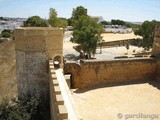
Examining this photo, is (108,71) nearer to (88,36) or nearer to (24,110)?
(24,110)

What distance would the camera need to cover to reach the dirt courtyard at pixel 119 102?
12.6m

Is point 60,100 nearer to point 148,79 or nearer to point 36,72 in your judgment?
point 36,72

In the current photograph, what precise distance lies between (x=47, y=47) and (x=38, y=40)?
0.66 meters

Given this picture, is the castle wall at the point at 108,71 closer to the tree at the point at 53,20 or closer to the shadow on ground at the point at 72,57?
the shadow on ground at the point at 72,57

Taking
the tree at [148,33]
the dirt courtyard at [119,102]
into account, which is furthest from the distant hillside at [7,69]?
the tree at [148,33]

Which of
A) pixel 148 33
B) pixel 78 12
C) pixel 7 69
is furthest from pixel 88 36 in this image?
pixel 78 12

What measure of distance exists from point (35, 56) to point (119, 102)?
550 centimetres

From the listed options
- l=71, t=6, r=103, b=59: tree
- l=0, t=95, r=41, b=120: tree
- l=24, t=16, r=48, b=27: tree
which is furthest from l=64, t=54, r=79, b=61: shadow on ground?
l=0, t=95, r=41, b=120: tree

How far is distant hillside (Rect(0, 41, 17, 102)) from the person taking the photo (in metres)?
21.2

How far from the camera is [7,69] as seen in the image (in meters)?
21.3

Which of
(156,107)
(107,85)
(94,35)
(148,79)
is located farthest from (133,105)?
(94,35)

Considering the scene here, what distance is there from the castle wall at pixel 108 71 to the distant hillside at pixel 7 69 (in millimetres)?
7045

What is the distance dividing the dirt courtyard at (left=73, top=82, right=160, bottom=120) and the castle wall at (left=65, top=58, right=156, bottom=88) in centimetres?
70

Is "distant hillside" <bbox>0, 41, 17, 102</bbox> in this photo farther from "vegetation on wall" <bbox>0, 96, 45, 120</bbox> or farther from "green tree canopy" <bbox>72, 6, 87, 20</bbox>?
"green tree canopy" <bbox>72, 6, 87, 20</bbox>
